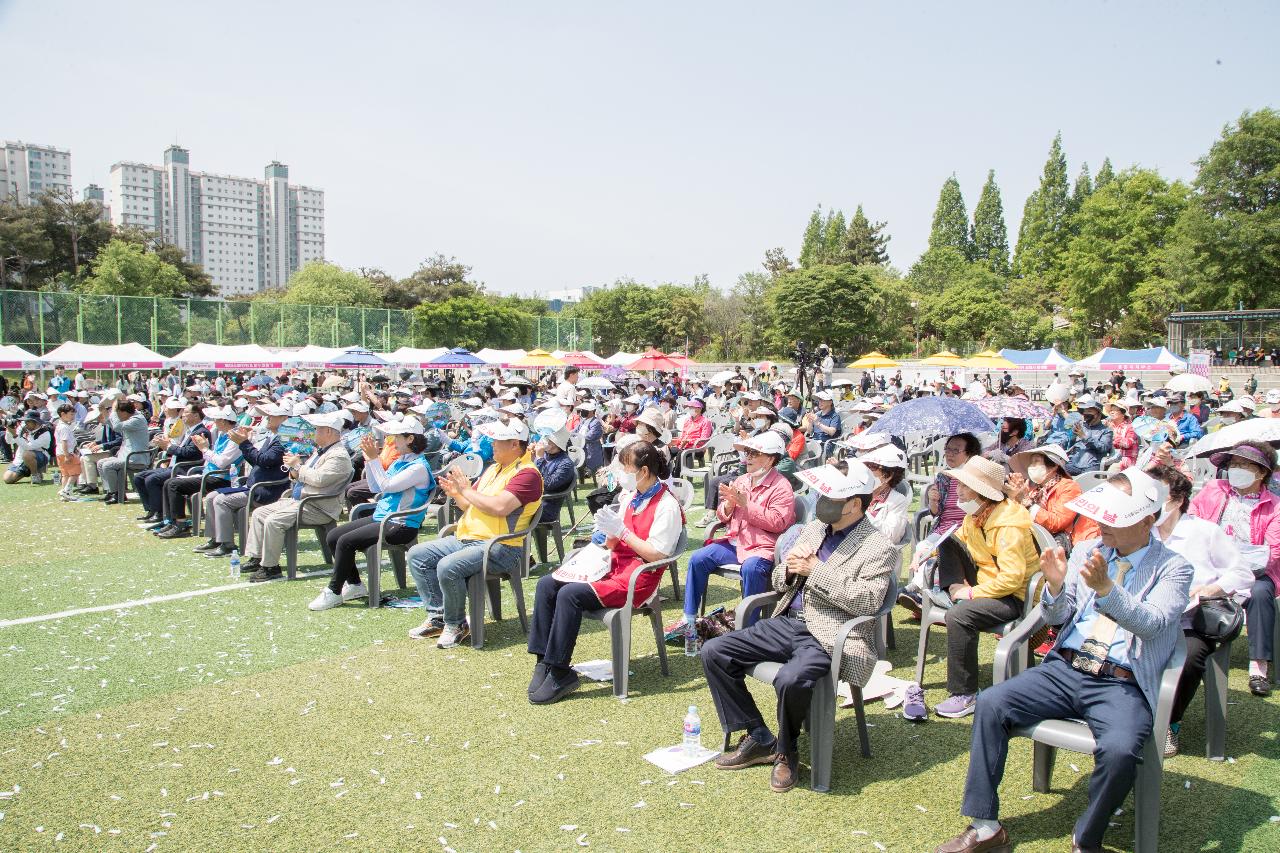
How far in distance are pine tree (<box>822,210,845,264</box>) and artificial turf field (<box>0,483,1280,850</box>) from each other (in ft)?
259

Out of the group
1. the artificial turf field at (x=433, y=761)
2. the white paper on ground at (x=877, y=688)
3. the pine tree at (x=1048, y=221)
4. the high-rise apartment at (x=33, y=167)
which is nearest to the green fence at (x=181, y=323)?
the artificial turf field at (x=433, y=761)

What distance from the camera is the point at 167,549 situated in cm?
870

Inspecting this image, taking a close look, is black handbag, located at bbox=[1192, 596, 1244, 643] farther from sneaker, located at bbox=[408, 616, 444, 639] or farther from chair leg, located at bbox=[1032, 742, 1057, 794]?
sneaker, located at bbox=[408, 616, 444, 639]

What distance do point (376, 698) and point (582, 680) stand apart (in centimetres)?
120

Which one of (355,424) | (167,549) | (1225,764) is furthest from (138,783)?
(355,424)

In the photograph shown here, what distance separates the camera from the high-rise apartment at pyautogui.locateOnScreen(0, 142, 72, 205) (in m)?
128

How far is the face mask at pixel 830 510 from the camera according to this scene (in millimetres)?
3777

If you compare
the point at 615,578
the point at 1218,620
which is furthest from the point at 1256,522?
the point at 615,578

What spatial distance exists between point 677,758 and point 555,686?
1.01 m

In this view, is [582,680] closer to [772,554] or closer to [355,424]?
[772,554]

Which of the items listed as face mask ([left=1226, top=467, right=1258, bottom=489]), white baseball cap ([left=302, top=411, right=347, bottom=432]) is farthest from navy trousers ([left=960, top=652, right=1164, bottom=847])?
white baseball cap ([left=302, top=411, right=347, bottom=432])

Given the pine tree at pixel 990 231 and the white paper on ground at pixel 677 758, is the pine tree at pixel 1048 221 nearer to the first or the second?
the pine tree at pixel 990 231

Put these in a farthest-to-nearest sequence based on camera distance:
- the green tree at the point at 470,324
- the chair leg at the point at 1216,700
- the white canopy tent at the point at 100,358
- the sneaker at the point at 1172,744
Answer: the green tree at the point at 470,324, the white canopy tent at the point at 100,358, the sneaker at the point at 1172,744, the chair leg at the point at 1216,700

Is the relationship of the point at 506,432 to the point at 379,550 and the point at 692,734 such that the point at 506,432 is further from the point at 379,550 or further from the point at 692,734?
the point at 692,734
